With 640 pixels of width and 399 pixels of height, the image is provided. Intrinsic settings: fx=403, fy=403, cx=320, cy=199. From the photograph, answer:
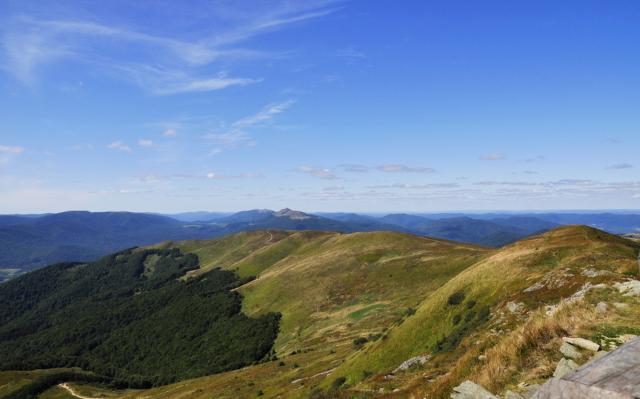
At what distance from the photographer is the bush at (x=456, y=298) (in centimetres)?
5503

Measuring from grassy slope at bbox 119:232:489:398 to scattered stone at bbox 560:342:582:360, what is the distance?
148 feet

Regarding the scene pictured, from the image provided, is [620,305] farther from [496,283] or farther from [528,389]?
[496,283]

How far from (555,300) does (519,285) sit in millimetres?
13902

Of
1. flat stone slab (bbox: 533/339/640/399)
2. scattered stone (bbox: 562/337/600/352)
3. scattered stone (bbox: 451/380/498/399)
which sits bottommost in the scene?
scattered stone (bbox: 451/380/498/399)

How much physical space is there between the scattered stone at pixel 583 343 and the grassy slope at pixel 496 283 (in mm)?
28091

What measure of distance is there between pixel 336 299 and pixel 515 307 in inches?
3654

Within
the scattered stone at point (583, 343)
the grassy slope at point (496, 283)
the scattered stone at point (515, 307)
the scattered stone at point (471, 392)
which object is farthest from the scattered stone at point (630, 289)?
the grassy slope at point (496, 283)

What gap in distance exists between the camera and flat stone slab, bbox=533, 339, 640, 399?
681 centimetres

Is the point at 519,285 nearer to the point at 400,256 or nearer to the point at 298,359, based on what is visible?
the point at 298,359

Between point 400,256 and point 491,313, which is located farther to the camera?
point 400,256

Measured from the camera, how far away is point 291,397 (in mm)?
52500

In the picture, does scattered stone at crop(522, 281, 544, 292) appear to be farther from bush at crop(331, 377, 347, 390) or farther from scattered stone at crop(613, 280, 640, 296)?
bush at crop(331, 377, 347, 390)

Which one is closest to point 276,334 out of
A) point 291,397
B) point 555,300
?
point 291,397

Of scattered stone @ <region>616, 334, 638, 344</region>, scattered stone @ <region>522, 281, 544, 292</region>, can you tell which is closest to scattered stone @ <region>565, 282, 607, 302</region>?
scattered stone @ <region>522, 281, 544, 292</region>
